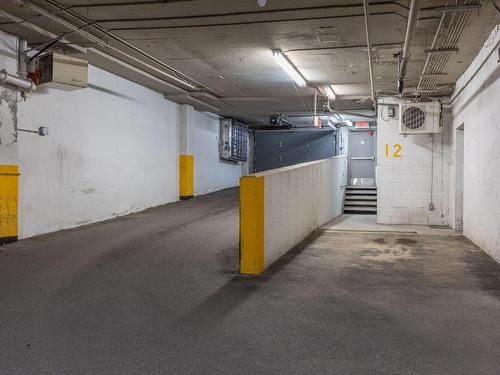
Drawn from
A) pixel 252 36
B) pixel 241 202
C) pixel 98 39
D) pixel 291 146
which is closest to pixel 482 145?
pixel 252 36

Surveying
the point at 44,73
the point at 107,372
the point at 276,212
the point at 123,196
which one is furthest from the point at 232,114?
the point at 107,372

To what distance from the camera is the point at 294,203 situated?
7004 mm

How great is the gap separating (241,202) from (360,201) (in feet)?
30.5

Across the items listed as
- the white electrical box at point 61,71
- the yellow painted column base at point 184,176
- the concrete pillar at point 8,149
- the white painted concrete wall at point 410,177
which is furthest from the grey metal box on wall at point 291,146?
the concrete pillar at point 8,149

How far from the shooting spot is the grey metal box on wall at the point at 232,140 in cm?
1672

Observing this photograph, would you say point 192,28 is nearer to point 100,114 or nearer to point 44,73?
point 44,73

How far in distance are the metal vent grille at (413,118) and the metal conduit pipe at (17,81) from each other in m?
7.38

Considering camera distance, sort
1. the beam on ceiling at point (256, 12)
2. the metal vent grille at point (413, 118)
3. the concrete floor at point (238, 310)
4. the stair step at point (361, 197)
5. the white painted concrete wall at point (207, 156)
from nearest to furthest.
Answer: the concrete floor at point (238, 310) → the beam on ceiling at point (256, 12) → the metal vent grille at point (413, 118) → the stair step at point (361, 197) → the white painted concrete wall at point (207, 156)

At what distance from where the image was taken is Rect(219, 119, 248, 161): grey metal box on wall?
54.9 ft

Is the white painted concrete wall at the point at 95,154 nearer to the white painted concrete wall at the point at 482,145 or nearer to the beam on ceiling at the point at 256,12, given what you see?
the beam on ceiling at the point at 256,12

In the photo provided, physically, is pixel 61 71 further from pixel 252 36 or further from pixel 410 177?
pixel 410 177

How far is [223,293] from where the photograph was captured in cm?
445

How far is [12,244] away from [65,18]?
134 inches

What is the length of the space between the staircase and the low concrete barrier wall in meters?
3.70
